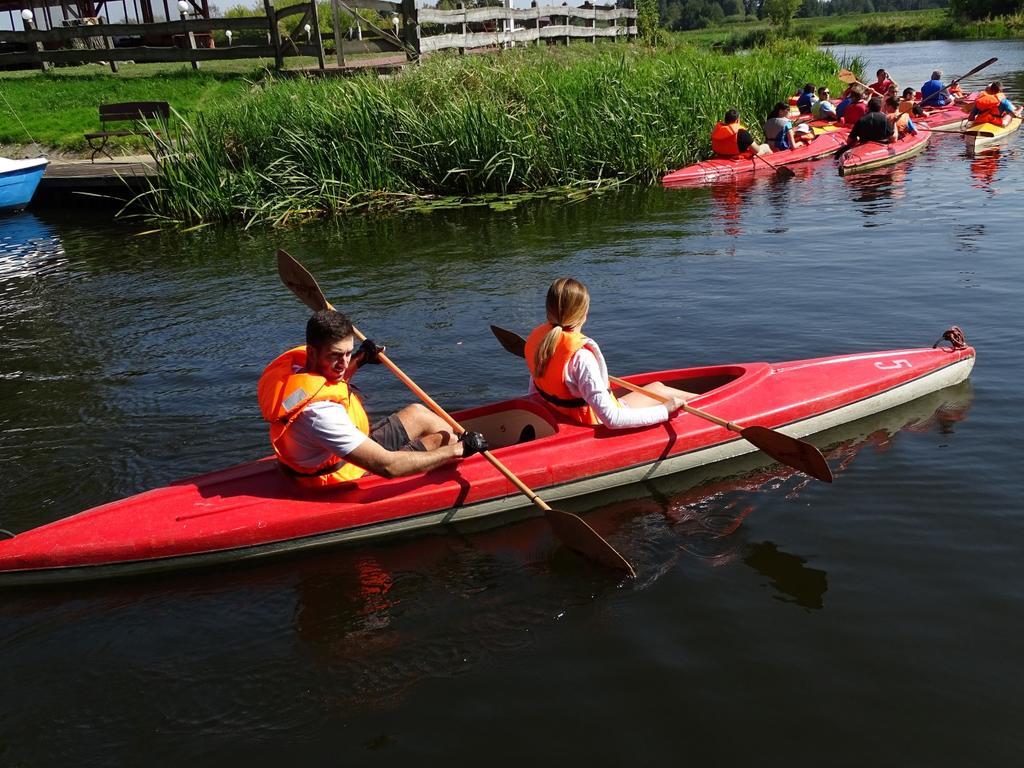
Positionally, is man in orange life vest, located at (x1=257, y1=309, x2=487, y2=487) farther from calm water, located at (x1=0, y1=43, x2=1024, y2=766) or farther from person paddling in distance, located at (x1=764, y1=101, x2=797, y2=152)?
person paddling in distance, located at (x1=764, y1=101, x2=797, y2=152)

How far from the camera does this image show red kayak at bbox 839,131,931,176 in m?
16.2

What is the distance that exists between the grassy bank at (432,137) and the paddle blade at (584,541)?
33.9 feet

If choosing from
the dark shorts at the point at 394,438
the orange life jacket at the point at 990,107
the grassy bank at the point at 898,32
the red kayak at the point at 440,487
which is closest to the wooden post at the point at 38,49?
the red kayak at the point at 440,487

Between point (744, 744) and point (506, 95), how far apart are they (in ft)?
43.9

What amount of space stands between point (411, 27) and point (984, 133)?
1118 centimetres

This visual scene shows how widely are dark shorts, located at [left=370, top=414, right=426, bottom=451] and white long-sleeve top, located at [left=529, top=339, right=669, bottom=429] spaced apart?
98 cm

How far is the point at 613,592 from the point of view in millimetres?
4793

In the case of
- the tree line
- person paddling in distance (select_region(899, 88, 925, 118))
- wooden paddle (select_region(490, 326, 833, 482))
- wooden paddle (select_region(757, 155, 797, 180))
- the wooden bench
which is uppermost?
the tree line

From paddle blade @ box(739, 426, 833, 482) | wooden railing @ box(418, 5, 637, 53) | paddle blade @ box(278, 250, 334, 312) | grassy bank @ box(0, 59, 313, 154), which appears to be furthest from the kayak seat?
wooden railing @ box(418, 5, 637, 53)

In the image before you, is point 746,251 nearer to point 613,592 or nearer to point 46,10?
point 613,592

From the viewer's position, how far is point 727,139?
15844 mm

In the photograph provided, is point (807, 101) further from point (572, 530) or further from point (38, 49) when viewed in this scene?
point (38, 49)

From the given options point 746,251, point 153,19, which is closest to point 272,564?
point 746,251

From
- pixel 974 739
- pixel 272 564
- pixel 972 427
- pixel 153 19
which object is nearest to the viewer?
pixel 974 739
